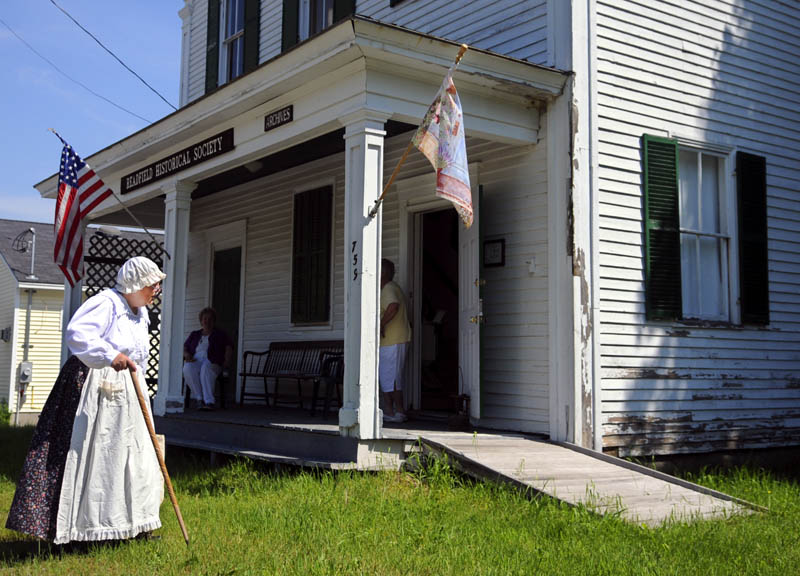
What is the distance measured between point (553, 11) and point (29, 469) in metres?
6.31

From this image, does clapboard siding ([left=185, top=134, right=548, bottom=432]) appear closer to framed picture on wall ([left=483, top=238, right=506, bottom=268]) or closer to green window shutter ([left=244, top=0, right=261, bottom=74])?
framed picture on wall ([left=483, top=238, right=506, bottom=268])

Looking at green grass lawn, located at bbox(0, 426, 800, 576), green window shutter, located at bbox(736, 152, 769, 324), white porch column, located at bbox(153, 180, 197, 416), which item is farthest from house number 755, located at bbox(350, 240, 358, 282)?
green window shutter, located at bbox(736, 152, 769, 324)

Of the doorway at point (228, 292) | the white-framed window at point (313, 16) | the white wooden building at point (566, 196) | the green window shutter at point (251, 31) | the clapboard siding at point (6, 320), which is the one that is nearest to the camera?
the white wooden building at point (566, 196)

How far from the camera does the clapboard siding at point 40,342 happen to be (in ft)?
75.2

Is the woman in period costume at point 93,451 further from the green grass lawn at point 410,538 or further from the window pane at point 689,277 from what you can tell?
the window pane at point 689,277

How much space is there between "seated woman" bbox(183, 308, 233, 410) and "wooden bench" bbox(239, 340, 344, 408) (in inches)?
14.8

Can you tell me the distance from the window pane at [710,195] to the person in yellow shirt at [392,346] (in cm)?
347

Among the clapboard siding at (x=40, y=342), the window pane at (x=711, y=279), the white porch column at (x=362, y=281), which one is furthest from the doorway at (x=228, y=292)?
the clapboard siding at (x=40, y=342)

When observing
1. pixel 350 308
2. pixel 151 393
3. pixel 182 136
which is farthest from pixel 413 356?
pixel 151 393

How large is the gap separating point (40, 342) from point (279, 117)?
58.0 feet

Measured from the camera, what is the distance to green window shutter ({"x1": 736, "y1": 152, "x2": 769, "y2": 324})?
30.5 feet

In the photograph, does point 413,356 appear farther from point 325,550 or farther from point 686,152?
point 325,550

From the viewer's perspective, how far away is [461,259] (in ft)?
28.5

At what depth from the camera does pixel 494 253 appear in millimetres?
8594
